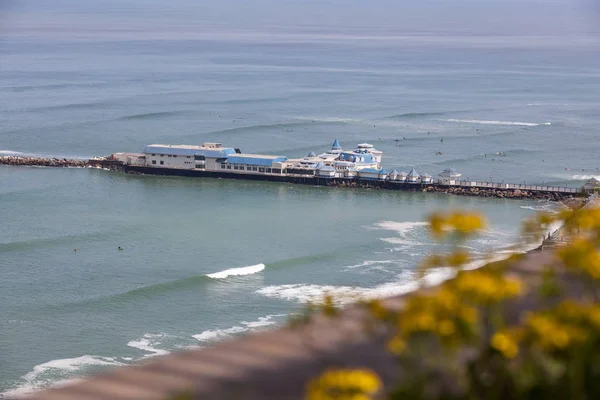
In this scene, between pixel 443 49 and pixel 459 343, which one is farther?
pixel 443 49

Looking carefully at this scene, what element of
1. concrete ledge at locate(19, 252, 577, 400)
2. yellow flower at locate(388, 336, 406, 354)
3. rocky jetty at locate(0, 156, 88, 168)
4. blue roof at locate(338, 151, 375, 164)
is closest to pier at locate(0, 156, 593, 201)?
rocky jetty at locate(0, 156, 88, 168)

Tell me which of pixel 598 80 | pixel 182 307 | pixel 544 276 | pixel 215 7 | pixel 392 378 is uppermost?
pixel 215 7

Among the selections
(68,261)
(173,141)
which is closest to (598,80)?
(173,141)

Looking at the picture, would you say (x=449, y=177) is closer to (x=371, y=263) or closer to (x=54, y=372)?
(x=371, y=263)

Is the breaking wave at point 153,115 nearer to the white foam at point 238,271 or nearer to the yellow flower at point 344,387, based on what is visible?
the white foam at point 238,271

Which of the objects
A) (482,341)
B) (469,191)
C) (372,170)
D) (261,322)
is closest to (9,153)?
(372,170)

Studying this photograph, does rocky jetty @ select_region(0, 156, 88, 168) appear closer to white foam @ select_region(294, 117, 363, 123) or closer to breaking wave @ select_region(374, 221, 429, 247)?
breaking wave @ select_region(374, 221, 429, 247)

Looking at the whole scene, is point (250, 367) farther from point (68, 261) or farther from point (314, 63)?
point (314, 63)
